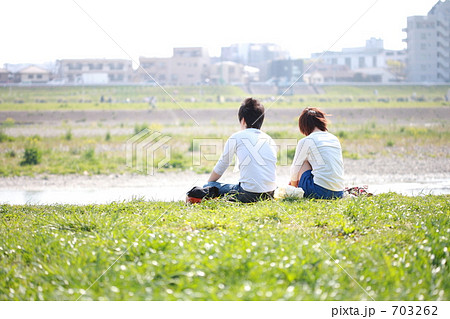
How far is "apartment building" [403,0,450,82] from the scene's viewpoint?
27031 mm

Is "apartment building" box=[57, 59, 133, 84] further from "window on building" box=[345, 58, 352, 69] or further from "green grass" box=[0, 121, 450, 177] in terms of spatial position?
"green grass" box=[0, 121, 450, 177]

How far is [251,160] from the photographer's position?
583 cm

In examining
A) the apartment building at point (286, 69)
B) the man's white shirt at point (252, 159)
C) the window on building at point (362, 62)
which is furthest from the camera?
the window on building at point (362, 62)

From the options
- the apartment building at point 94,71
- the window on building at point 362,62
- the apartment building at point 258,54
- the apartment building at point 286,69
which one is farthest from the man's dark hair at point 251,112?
the window on building at point 362,62

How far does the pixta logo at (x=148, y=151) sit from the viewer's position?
1348 cm

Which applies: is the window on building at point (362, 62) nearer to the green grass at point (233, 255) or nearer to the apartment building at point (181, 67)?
the apartment building at point (181, 67)

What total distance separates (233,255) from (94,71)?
38.0 m

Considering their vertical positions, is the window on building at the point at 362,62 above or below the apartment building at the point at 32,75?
above

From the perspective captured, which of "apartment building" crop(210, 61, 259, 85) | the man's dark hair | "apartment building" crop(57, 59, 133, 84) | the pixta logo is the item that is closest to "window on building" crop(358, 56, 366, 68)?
"apartment building" crop(210, 61, 259, 85)

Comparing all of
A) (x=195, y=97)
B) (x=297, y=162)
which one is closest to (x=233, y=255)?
(x=297, y=162)

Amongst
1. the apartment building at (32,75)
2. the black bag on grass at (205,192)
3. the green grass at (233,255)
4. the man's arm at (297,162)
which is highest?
the apartment building at (32,75)

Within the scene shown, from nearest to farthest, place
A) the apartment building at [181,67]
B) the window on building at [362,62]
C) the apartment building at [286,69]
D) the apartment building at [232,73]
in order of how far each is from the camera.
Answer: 1. the apartment building at [181,67]
2. the apartment building at [286,69]
3. the apartment building at [232,73]
4. the window on building at [362,62]

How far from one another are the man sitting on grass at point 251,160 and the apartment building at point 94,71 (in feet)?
109

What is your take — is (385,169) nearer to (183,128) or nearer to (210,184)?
(210,184)
